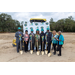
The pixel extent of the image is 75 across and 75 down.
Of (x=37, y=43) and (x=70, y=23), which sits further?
(x=70, y=23)

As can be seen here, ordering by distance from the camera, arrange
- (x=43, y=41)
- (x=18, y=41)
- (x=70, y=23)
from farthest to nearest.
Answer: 1. (x=70, y=23)
2. (x=18, y=41)
3. (x=43, y=41)

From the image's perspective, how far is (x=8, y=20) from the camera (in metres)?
34.0

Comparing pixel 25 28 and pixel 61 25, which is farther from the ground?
pixel 61 25

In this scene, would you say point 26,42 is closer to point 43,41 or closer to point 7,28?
point 43,41

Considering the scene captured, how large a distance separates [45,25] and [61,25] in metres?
35.3

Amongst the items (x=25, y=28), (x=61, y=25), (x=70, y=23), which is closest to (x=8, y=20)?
(x=61, y=25)

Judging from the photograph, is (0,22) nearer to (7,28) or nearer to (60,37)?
(7,28)

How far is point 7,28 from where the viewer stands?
33719mm

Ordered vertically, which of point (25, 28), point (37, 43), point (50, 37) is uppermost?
point (25, 28)

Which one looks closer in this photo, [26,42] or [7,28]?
[26,42]

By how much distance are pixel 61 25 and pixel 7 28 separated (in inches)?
1042

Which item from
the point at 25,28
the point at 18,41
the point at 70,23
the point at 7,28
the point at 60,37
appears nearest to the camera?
the point at 60,37

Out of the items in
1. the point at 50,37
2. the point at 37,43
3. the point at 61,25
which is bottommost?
the point at 37,43

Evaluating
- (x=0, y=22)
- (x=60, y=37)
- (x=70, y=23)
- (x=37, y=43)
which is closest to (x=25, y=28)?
(x=37, y=43)
